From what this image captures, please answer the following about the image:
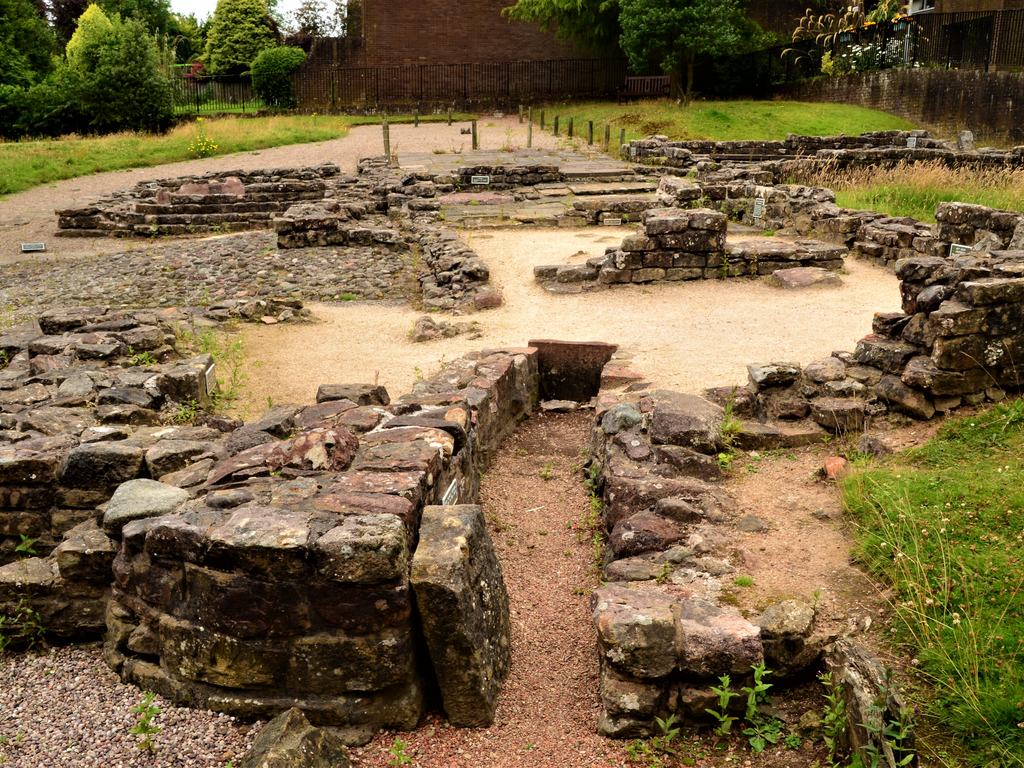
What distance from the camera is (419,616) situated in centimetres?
333

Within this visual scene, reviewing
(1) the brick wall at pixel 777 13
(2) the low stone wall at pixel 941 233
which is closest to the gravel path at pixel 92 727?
(2) the low stone wall at pixel 941 233

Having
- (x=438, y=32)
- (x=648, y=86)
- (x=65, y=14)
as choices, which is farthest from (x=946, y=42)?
(x=65, y=14)

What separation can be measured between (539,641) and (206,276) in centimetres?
972

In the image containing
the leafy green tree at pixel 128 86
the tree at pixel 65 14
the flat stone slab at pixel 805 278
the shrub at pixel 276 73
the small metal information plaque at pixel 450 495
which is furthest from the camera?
the tree at pixel 65 14

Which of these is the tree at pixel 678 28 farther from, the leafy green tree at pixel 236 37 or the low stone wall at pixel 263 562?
the low stone wall at pixel 263 562

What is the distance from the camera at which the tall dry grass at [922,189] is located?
42.3ft

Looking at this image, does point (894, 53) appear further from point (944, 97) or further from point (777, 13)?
point (777, 13)

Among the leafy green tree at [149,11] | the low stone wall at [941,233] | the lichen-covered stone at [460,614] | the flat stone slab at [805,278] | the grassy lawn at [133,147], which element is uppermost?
the leafy green tree at [149,11]

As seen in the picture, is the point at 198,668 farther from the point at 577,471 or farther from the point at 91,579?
the point at 577,471

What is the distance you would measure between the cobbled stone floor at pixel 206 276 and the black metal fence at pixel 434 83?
920 inches

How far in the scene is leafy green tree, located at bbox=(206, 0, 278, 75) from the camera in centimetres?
3650

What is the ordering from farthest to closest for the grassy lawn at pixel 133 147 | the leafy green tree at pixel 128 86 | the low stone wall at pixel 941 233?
the leafy green tree at pixel 128 86
the grassy lawn at pixel 133 147
the low stone wall at pixel 941 233

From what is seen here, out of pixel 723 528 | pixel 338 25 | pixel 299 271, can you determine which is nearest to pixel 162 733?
pixel 723 528

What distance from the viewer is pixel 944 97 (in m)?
25.2
